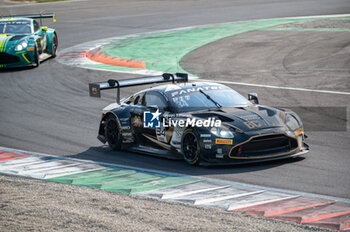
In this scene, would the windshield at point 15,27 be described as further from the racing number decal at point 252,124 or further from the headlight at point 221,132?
the racing number decal at point 252,124

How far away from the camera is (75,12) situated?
3675 centimetres

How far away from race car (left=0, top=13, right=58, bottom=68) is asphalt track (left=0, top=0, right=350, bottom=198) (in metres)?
0.38

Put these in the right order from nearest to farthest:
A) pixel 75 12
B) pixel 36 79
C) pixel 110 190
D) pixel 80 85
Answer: pixel 110 190
pixel 80 85
pixel 36 79
pixel 75 12

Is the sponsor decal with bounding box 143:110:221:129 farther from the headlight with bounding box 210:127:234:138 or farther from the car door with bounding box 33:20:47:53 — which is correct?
the car door with bounding box 33:20:47:53

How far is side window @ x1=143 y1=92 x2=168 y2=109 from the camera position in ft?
35.3

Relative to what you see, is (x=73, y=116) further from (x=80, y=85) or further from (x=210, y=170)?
(x=210, y=170)

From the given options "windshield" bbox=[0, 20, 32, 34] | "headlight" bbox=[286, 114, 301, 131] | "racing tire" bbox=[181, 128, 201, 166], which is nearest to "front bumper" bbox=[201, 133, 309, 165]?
"racing tire" bbox=[181, 128, 201, 166]

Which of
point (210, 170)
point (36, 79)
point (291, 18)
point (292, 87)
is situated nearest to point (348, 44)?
point (292, 87)

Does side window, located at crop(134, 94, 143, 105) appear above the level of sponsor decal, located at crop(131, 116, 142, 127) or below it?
above

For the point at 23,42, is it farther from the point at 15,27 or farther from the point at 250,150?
the point at 250,150

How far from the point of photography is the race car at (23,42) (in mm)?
20422

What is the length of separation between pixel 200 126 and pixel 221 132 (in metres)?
0.37

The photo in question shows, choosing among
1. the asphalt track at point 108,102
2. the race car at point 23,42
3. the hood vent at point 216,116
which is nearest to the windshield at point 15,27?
the race car at point 23,42

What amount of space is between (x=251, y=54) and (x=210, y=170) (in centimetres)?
1218
